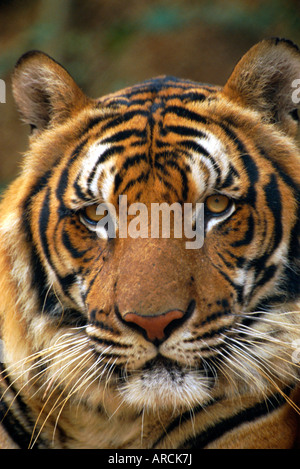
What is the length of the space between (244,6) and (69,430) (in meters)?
3.54

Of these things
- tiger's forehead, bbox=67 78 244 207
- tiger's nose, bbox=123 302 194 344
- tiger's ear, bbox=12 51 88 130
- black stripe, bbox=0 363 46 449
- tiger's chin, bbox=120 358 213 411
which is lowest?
black stripe, bbox=0 363 46 449

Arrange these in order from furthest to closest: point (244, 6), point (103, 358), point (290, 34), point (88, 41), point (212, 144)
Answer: point (88, 41) → point (244, 6) → point (290, 34) → point (212, 144) → point (103, 358)

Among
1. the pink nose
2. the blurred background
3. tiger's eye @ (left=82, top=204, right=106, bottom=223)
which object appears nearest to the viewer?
the pink nose

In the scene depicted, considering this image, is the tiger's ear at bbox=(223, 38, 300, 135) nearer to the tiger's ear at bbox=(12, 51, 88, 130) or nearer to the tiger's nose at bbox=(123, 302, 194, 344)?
the tiger's ear at bbox=(12, 51, 88, 130)

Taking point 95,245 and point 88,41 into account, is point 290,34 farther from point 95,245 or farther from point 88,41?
point 95,245

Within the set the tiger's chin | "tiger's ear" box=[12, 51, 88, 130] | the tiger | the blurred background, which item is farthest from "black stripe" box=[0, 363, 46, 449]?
the blurred background

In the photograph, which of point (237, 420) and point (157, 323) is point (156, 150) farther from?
point (237, 420)

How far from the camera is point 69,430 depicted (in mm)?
1862

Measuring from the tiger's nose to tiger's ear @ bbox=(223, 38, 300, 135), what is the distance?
0.71 metres

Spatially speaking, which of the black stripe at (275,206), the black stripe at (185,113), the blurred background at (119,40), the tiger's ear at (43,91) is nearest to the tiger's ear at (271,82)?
the black stripe at (185,113)

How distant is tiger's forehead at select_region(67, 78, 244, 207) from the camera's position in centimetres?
160

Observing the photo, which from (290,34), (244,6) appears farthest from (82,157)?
(244,6)

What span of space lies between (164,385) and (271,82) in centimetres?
92
